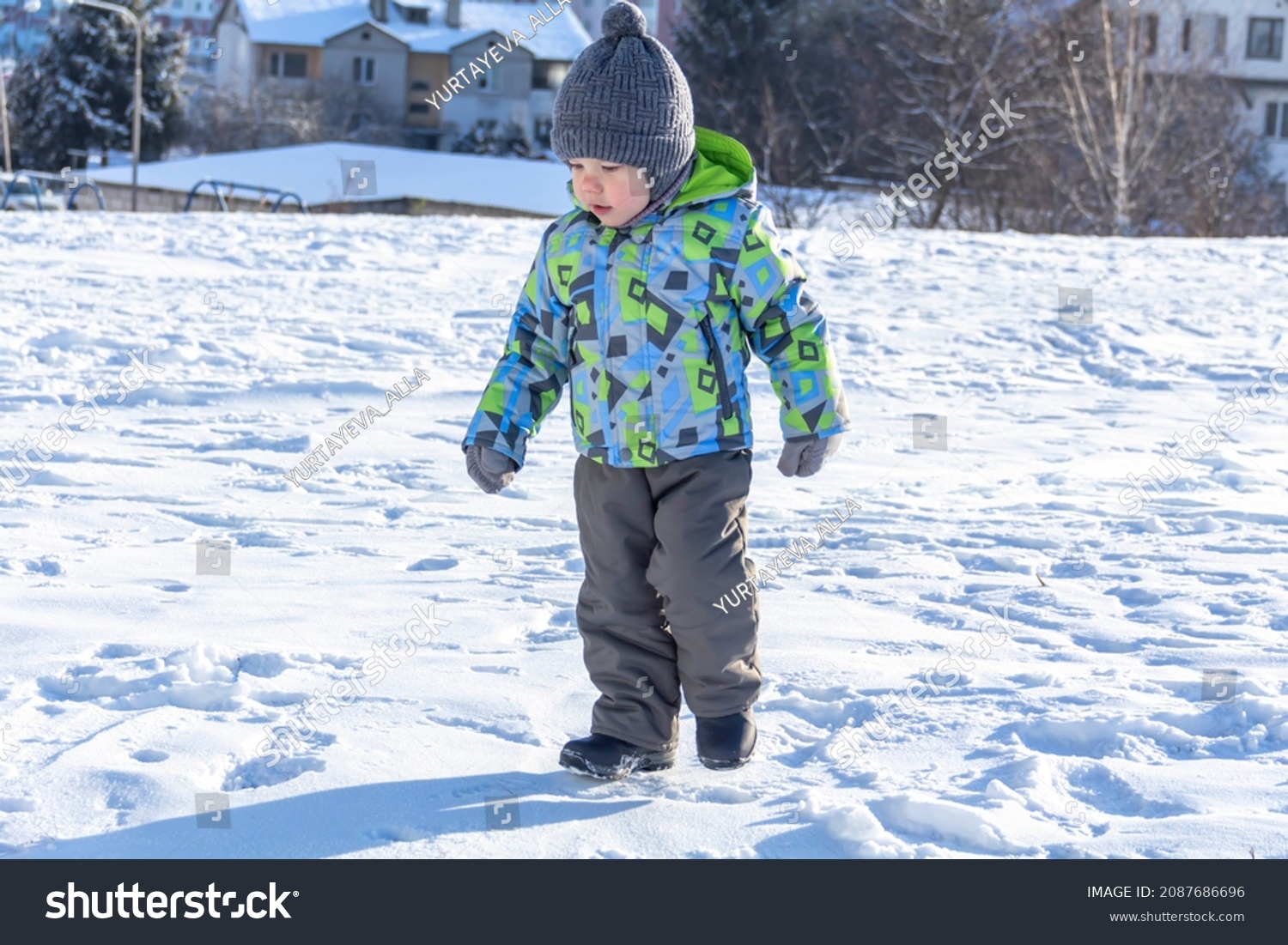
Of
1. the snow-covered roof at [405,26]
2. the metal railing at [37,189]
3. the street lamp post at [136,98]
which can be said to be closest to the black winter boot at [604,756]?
the metal railing at [37,189]

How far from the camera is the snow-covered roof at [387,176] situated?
30.2 m

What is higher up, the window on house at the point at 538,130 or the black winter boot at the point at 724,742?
the window on house at the point at 538,130

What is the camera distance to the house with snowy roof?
179ft

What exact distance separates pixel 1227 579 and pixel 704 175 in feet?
7.89

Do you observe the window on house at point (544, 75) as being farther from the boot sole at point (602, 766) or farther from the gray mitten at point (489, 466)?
the boot sole at point (602, 766)

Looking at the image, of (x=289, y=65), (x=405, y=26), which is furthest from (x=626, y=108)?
(x=405, y=26)

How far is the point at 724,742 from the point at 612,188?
106 cm

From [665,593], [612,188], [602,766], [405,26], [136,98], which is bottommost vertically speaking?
[602,766]

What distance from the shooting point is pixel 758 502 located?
529cm

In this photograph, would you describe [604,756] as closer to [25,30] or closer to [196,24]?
[25,30]

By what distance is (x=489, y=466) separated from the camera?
2.84 m

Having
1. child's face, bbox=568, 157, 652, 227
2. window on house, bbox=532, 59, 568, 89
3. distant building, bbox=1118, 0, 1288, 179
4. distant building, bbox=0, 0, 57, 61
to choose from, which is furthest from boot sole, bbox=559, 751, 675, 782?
distant building, bbox=0, 0, 57, 61

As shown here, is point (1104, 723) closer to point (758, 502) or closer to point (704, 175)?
point (704, 175)
